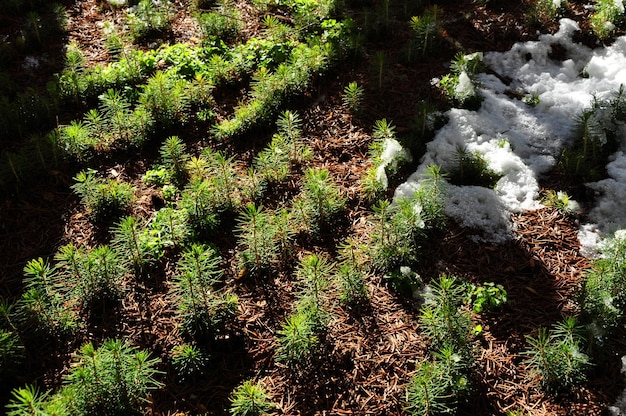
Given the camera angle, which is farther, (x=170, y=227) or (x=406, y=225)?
(x=170, y=227)

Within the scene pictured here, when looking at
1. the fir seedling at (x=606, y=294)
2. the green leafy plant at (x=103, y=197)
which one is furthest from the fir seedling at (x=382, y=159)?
the green leafy plant at (x=103, y=197)

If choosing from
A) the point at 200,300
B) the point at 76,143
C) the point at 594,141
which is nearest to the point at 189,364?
the point at 200,300

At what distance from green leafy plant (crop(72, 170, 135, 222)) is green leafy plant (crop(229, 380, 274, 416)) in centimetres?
215

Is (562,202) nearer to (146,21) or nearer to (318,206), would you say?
(318,206)

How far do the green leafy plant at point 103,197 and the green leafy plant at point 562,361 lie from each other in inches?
139

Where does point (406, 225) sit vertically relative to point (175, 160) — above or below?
below

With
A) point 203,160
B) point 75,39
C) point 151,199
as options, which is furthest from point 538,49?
point 75,39

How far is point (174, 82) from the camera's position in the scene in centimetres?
590

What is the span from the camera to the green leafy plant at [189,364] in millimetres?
3811

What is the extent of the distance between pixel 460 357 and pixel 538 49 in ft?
13.1

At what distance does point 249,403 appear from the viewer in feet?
11.6

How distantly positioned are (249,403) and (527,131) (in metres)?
3.69

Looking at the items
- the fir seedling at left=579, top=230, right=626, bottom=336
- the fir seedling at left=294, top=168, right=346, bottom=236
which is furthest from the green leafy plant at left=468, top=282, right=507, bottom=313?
the fir seedling at left=294, top=168, right=346, bottom=236

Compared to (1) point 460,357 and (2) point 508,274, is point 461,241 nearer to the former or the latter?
(2) point 508,274
